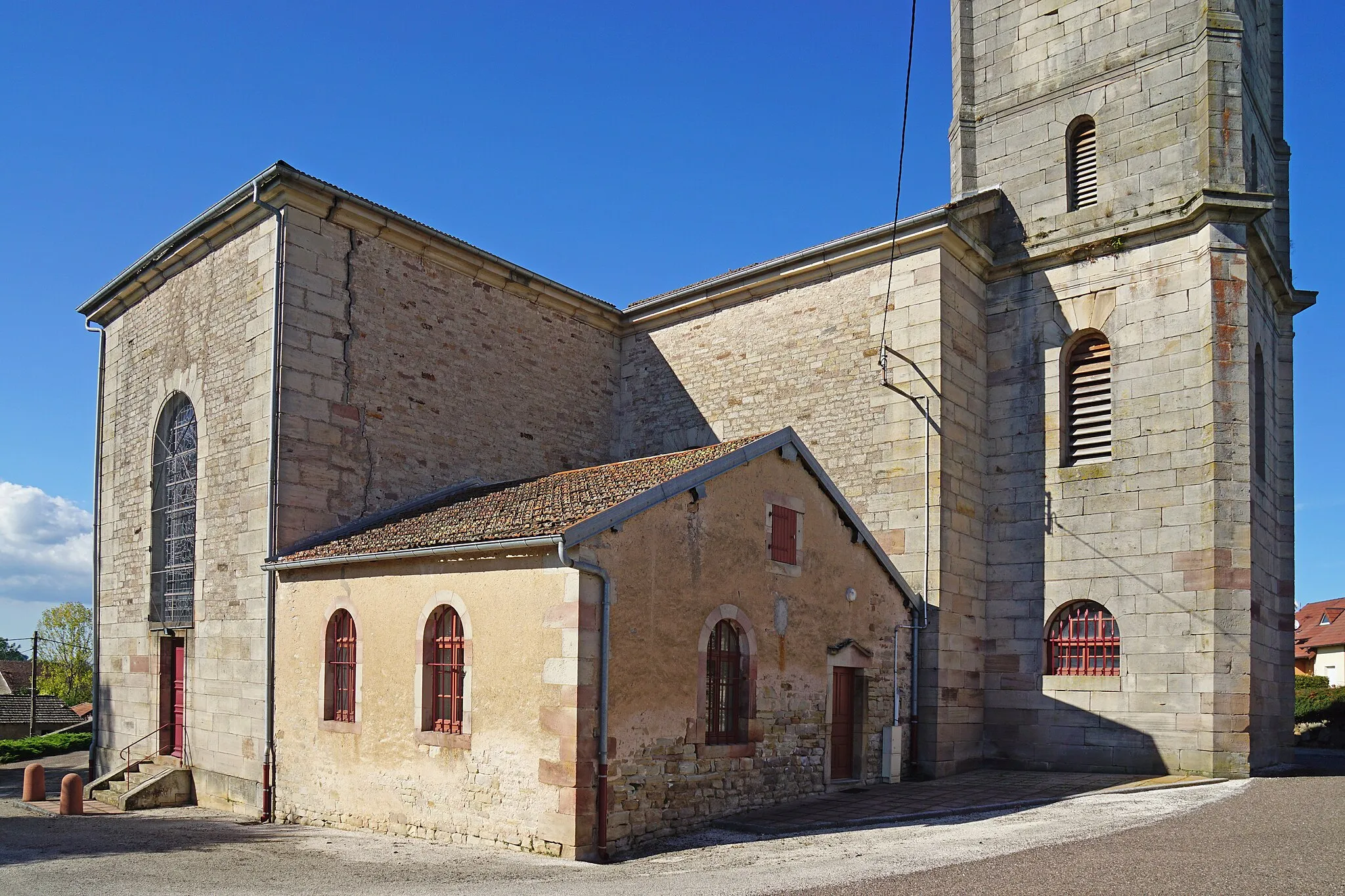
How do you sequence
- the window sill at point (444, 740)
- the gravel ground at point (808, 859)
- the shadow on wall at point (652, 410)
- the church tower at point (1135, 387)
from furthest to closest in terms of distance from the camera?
the shadow on wall at point (652, 410) < the church tower at point (1135, 387) < the window sill at point (444, 740) < the gravel ground at point (808, 859)

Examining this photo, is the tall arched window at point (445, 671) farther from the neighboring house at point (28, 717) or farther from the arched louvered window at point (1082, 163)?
the neighboring house at point (28, 717)

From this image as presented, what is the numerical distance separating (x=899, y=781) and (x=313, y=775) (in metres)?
7.20

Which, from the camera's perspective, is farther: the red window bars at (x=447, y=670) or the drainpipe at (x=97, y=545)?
the drainpipe at (x=97, y=545)

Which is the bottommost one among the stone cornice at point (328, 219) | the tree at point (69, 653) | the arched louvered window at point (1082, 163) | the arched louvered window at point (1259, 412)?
the tree at point (69, 653)

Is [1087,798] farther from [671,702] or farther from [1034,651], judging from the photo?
[671,702]

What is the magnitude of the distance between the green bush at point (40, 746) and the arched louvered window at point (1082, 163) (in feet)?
70.8

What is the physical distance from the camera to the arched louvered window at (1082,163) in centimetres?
1565

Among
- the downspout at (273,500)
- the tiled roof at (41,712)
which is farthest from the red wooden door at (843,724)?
the tiled roof at (41,712)

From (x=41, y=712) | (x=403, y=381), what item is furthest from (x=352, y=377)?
(x=41, y=712)

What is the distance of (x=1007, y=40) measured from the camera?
16844 millimetres

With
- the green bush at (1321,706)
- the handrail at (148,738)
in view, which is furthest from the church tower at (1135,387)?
the handrail at (148,738)

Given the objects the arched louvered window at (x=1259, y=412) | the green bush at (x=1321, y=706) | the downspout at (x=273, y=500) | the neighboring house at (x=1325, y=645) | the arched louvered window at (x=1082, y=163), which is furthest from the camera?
the neighboring house at (x=1325, y=645)

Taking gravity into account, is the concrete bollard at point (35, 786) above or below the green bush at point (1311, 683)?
above

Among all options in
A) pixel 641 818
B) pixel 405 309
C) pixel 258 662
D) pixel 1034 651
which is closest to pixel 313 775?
pixel 258 662
